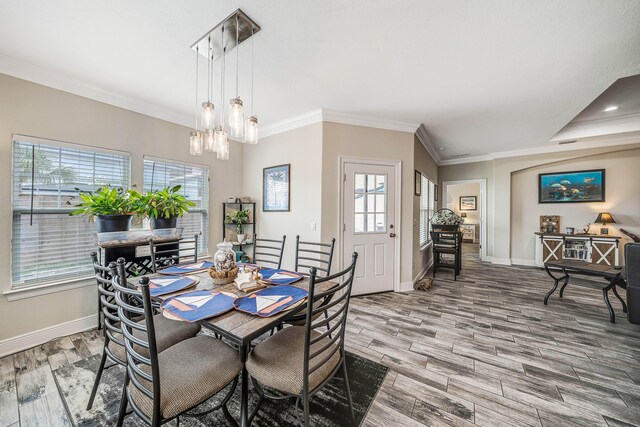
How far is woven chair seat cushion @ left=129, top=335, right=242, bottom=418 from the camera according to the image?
3.44ft

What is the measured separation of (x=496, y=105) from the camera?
309 centimetres

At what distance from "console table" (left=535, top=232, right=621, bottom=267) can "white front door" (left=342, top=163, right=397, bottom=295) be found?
362 centimetres

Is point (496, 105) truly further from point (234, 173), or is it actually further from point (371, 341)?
point (234, 173)

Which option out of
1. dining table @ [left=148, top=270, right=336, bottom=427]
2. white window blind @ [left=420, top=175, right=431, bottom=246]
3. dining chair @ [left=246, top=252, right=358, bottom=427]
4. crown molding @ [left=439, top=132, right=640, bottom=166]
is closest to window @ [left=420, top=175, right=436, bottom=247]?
white window blind @ [left=420, top=175, right=431, bottom=246]

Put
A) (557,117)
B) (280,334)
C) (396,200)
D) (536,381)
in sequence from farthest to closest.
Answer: (396,200) < (557,117) < (536,381) < (280,334)

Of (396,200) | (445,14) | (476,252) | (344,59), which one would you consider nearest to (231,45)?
(344,59)

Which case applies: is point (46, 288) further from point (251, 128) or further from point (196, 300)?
point (251, 128)

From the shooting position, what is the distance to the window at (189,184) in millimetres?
3146

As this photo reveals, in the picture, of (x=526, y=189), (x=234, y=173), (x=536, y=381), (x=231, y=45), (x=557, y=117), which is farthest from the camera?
(x=526, y=189)

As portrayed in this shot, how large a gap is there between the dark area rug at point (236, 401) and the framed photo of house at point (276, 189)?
7.90 feet

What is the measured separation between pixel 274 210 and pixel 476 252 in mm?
6724

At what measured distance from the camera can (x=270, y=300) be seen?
1440 mm

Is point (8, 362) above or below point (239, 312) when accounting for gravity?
below

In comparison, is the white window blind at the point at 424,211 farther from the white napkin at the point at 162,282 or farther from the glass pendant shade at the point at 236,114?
the white napkin at the point at 162,282
